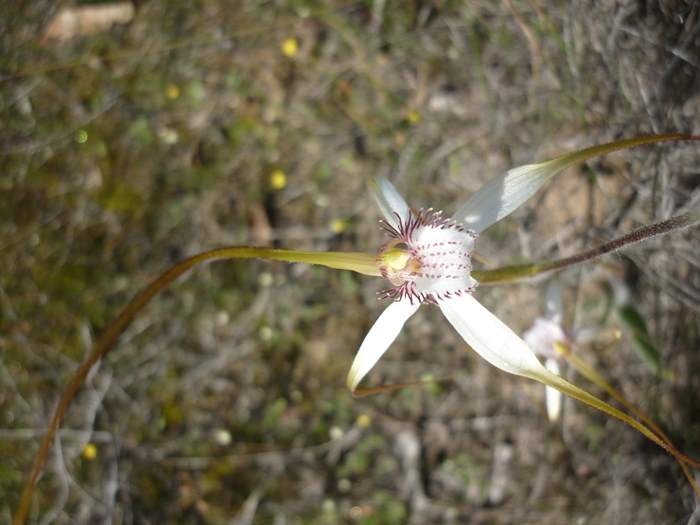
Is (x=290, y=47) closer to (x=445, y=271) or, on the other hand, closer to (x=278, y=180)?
(x=278, y=180)

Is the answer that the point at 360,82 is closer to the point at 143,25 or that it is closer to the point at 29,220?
the point at 143,25

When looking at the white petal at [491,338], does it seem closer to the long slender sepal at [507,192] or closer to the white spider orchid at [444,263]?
the white spider orchid at [444,263]

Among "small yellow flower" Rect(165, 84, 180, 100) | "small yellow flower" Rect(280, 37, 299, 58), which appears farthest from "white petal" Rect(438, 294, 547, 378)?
"small yellow flower" Rect(165, 84, 180, 100)

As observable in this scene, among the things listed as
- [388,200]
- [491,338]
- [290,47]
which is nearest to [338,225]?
[290,47]

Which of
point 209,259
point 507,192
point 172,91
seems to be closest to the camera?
point 209,259

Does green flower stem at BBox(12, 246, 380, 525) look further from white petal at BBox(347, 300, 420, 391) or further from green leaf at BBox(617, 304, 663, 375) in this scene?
green leaf at BBox(617, 304, 663, 375)

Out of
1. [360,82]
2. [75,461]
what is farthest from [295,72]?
[75,461]

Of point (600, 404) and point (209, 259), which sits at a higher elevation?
point (209, 259)
